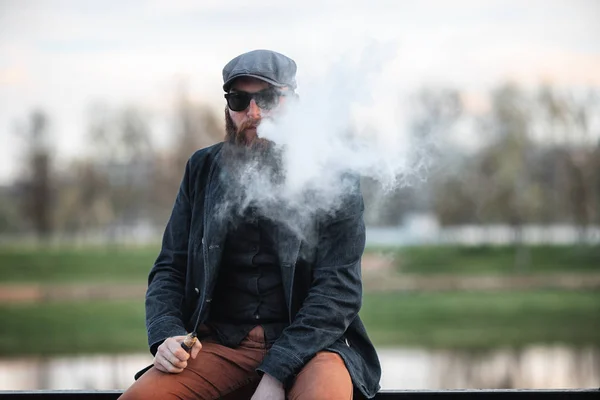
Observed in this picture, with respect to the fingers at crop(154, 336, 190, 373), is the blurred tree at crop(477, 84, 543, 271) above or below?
above

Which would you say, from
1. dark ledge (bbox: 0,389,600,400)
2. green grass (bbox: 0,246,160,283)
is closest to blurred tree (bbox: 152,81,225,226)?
green grass (bbox: 0,246,160,283)

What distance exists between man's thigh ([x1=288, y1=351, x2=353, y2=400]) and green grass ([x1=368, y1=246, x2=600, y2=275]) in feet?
40.2

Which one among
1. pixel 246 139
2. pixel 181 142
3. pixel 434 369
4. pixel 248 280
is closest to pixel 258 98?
pixel 246 139

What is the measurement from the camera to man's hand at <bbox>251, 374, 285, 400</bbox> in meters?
1.94

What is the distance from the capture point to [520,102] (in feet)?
45.0

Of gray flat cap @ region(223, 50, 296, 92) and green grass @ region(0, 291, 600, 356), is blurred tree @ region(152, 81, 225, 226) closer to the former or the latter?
green grass @ region(0, 291, 600, 356)

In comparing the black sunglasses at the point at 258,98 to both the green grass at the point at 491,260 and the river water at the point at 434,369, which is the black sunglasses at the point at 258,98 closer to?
the river water at the point at 434,369

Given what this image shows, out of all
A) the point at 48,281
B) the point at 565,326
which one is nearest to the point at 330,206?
the point at 565,326

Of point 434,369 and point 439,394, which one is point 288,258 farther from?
point 434,369

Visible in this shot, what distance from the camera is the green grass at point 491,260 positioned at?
1435 cm

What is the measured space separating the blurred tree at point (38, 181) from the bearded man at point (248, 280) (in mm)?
12405

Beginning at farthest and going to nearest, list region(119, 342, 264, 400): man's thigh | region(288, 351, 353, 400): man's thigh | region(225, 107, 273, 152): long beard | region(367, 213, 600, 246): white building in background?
region(367, 213, 600, 246): white building in background
region(225, 107, 273, 152): long beard
region(119, 342, 264, 400): man's thigh
region(288, 351, 353, 400): man's thigh

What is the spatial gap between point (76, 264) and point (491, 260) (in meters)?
8.28

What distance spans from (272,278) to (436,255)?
12.9 m
